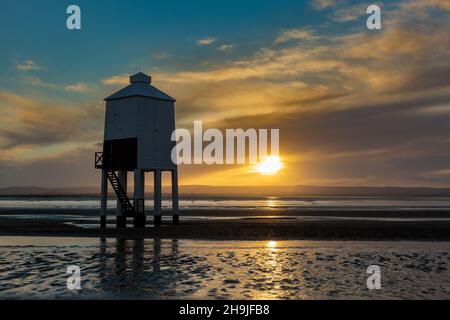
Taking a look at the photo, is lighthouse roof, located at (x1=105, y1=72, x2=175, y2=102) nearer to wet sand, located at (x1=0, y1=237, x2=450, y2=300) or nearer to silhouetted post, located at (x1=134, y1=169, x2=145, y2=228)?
silhouetted post, located at (x1=134, y1=169, x2=145, y2=228)

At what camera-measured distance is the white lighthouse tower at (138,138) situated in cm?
4019

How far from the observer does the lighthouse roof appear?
133 feet

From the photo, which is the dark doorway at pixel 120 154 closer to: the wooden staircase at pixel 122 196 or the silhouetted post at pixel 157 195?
the wooden staircase at pixel 122 196

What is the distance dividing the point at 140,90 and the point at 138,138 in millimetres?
3780

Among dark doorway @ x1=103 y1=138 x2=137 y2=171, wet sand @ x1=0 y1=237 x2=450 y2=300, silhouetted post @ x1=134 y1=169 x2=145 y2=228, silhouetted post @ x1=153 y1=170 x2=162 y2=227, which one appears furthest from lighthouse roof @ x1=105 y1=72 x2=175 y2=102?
wet sand @ x1=0 y1=237 x2=450 y2=300

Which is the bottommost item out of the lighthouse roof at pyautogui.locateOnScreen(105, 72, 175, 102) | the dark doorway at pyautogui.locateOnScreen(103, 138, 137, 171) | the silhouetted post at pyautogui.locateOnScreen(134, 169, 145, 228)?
the silhouetted post at pyautogui.locateOnScreen(134, 169, 145, 228)

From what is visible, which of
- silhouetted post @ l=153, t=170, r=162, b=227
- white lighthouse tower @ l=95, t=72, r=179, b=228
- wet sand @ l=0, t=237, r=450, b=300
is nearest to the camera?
wet sand @ l=0, t=237, r=450, b=300

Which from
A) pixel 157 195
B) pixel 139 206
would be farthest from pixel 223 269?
pixel 157 195

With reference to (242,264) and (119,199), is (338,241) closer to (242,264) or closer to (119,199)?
(242,264)

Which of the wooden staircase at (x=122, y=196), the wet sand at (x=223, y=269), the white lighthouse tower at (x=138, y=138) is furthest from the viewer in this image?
the wooden staircase at (x=122, y=196)

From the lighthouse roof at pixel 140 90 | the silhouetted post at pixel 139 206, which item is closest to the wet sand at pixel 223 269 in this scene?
the silhouetted post at pixel 139 206

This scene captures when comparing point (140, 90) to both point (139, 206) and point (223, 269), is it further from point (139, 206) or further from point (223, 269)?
point (223, 269)

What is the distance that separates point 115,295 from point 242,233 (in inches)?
876

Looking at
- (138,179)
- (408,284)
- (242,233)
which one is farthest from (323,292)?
(138,179)
